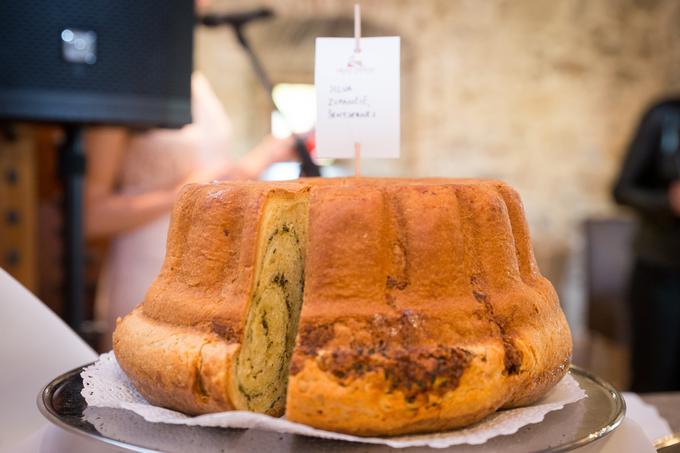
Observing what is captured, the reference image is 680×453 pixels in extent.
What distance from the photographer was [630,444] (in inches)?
35.3

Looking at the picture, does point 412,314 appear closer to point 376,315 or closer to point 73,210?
point 376,315

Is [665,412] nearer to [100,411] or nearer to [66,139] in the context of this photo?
[100,411]

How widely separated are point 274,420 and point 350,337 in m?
0.12

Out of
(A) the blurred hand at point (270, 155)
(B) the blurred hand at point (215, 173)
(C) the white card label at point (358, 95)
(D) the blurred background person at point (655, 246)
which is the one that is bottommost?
(D) the blurred background person at point (655, 246)

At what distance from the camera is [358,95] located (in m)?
1.11

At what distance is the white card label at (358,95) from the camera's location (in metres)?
1.10

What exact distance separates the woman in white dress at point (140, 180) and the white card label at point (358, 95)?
0.97 metres

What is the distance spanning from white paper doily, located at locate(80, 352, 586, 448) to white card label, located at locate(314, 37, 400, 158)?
1.38ft

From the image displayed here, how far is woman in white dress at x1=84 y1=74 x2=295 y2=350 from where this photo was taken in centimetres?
203

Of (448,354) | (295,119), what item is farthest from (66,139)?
(295,119)

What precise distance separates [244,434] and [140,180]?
1438mm

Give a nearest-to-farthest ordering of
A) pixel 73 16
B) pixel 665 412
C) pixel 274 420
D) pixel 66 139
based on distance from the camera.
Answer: pixel 274 420
pixel 665 412
pixel 73 16
pixel 66 139

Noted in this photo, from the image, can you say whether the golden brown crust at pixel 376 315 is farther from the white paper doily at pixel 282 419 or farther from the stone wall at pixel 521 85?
the stone wall at pixel 521 85

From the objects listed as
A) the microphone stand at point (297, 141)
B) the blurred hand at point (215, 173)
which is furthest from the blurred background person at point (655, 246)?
the blurred hand at point (215, 173)
